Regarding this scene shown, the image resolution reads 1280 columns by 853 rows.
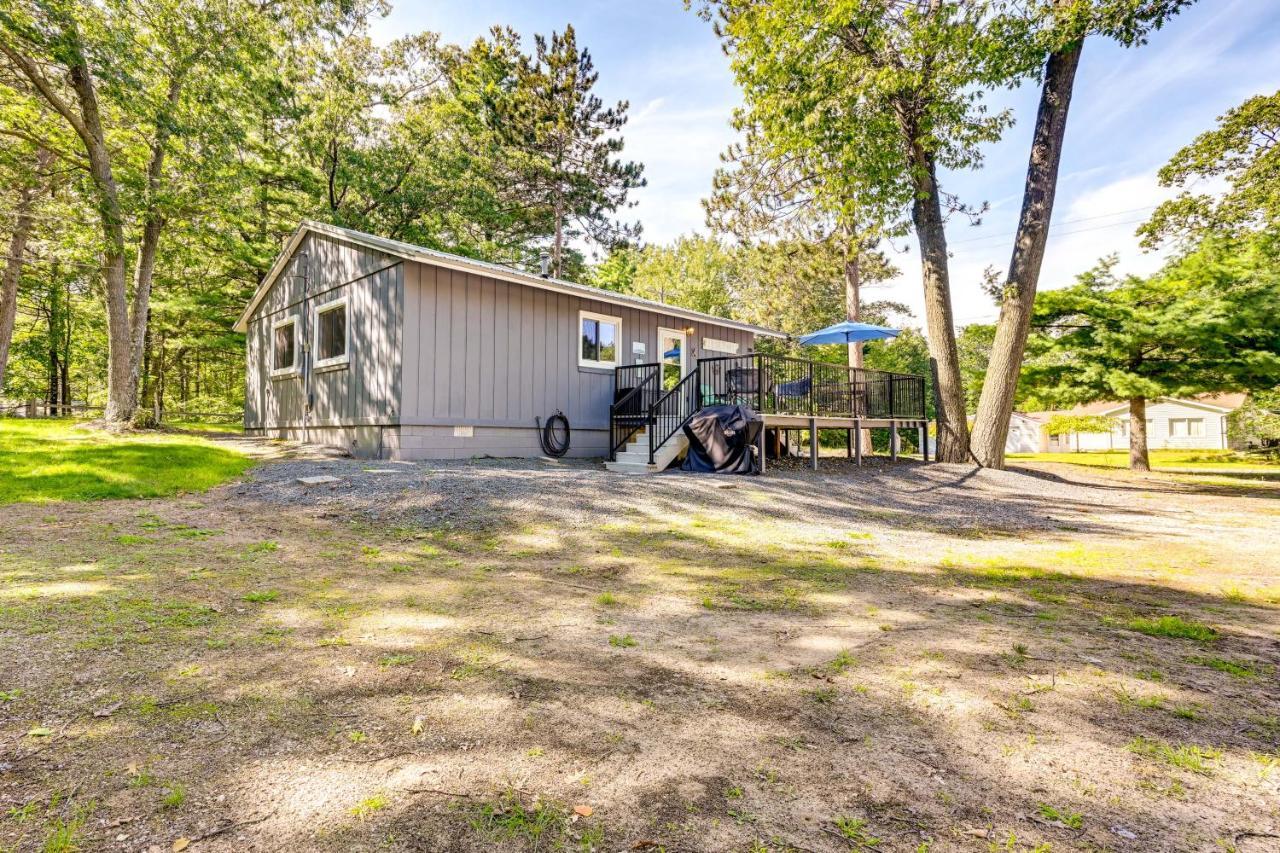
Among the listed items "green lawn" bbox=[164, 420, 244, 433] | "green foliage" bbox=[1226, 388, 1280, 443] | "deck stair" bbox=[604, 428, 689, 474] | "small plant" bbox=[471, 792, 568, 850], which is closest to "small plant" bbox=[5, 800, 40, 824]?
"small plant" bbox=[471, 792, 568, 850]

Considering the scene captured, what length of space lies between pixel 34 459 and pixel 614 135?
19.7 m

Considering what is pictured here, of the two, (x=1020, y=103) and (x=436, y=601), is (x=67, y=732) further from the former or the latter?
(x=1020, y=103)

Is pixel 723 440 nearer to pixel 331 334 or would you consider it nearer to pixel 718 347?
pixel 718 347

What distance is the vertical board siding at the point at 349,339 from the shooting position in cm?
959

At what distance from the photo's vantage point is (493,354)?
33.9 ft

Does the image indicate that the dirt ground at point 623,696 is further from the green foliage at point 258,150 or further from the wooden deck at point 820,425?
the green foliage at point 258,150

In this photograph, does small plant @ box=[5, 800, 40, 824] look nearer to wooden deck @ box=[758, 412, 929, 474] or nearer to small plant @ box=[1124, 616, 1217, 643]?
small plant @ box=[1124, 616, 1217, 643]

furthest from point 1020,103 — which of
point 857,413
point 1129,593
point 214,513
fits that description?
point 214,513

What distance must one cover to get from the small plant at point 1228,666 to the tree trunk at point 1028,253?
9.59 m

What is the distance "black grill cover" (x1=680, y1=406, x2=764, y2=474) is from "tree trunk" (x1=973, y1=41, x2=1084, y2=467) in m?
4.93

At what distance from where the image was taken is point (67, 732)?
5.87 ft

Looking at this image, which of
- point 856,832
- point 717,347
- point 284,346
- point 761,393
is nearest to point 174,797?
point 856,832

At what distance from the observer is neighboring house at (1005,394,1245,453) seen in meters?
32.4

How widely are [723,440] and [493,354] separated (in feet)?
13.9
